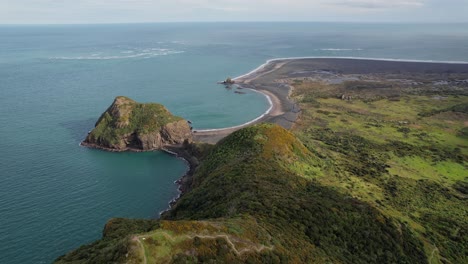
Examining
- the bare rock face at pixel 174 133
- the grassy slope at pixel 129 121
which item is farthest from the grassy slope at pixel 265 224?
the grassy slope at pixel 129 121

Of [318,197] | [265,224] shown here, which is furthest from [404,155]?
[265,224]

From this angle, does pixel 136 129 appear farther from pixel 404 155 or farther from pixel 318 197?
pixel 404 155

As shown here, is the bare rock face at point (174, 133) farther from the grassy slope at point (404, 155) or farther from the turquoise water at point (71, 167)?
the grassy slope at point (404, 155)

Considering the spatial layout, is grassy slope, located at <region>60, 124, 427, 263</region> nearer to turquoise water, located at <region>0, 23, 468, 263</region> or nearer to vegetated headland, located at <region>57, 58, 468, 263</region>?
vegetated headland, located at <region>57, 58, 468, 263</region>

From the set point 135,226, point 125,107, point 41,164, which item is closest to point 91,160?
point 41,164

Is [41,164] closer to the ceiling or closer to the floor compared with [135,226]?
closer to the floor

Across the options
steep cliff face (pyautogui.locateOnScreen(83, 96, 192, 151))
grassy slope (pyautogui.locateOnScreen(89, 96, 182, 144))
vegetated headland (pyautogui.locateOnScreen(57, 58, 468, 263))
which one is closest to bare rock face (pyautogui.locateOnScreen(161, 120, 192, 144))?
steep cliff face (pyautogui.locateOnScreen(83, 96, 192, 151))

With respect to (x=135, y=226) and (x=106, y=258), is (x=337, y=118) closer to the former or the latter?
(x=135, y=226)

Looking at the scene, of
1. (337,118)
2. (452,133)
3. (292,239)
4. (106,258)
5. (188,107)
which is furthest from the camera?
(188,107)
